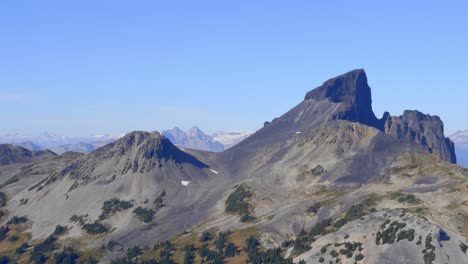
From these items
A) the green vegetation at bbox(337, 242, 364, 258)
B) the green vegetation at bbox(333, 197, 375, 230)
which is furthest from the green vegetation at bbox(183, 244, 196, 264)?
the green vegetation at bbox(337, 242, 364, 258)

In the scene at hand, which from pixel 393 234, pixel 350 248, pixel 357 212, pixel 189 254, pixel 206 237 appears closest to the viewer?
pixel 393 234

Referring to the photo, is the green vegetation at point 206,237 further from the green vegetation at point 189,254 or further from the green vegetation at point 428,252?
the green vegetation at point 428,252

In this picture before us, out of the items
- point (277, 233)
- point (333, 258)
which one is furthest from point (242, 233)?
point (333, 258)

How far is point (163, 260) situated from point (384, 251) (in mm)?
72741

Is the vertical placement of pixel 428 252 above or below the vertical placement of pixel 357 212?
below

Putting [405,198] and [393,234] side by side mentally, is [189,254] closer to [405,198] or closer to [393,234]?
[393,234]

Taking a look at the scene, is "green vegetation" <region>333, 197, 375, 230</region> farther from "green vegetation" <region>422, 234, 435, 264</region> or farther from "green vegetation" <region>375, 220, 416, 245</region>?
"green vegetation" <region>422, 234, 435, 264</region>

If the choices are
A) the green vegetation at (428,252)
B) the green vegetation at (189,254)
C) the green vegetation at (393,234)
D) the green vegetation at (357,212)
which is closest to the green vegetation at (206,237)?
the green vegetation at (189,254)

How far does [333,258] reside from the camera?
5837 inches

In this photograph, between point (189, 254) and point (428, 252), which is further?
point (189, 254)

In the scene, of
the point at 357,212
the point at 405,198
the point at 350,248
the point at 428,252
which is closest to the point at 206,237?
the point at 357,212

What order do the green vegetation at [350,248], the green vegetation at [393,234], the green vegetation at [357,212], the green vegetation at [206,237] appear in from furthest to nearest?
the green vegetation at [206,237] → the green vegetation at [357,212] → the green vegetation at [350,248] → the green vegetation at [393,234]

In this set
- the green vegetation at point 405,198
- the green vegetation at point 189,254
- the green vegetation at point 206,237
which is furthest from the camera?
the green vegetation at point 206,237

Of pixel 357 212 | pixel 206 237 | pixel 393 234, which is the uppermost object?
pixel 357 212
